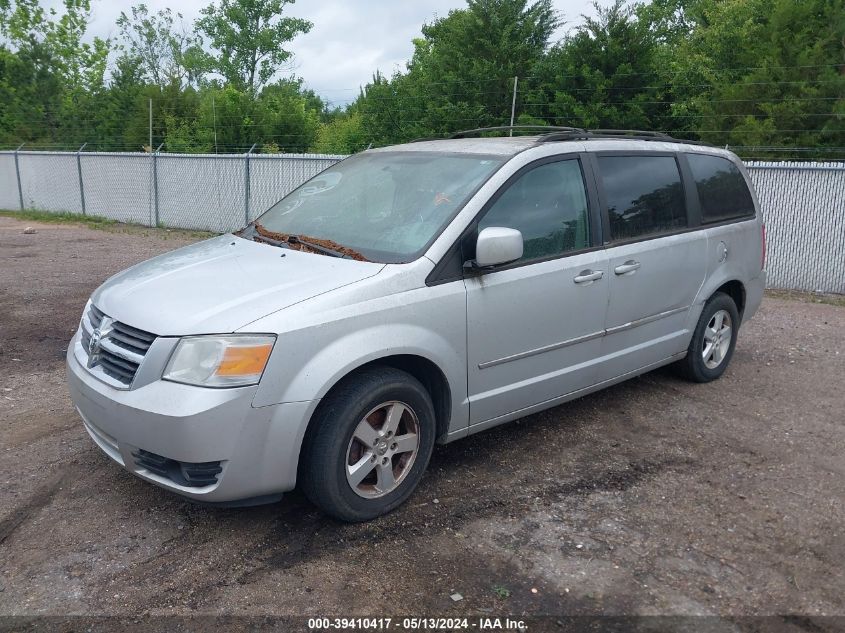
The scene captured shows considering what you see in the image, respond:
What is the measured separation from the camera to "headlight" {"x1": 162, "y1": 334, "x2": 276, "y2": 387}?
3242 millimetres

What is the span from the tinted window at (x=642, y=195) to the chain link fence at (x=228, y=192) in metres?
6.05

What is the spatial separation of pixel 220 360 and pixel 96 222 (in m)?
17.6

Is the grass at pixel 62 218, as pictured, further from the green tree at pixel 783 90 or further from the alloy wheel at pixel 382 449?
the alloy wheel at pixel 382 449

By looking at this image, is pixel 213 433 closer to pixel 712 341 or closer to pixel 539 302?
pixel 539 302

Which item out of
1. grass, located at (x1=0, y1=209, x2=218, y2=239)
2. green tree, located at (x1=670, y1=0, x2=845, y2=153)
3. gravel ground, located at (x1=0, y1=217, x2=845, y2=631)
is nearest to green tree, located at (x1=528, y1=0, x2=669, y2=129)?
green tree, located at (x1=670, y1=0, x2=845, y2=153)

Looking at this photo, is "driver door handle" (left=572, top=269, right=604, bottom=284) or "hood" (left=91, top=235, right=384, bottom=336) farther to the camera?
"driver door handle" (left=572, top=269, right=604, bottom=284)

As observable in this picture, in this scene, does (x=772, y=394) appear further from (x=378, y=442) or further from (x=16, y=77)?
(x=16, y=77)

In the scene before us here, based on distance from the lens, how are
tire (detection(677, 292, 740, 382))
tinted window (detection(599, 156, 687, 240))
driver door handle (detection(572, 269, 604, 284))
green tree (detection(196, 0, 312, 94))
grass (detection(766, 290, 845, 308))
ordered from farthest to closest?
green tree (detection(196, 0, 312, 94)) → grass (detection(766, 290, 845, 308)) → tire (detection(677, 292, 740, 382)) → tinted window (detection(599, 156, 687, 240)) → driver door handle (detection(572, 269, 604, 284))

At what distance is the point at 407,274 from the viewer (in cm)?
374

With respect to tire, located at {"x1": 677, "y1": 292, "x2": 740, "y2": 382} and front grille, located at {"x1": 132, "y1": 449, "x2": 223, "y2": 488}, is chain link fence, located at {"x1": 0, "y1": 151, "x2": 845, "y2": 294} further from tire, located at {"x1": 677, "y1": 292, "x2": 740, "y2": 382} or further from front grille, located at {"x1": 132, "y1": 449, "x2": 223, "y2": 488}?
front grille, located at {"x1": 132, "y1": 449, "x2": 223, "y2": 488}

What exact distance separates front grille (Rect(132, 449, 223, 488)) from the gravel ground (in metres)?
0.35

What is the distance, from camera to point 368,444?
3.63m

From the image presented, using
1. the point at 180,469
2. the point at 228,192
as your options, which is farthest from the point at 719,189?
the point at 228,192

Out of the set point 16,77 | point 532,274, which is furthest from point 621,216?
point 16,77
